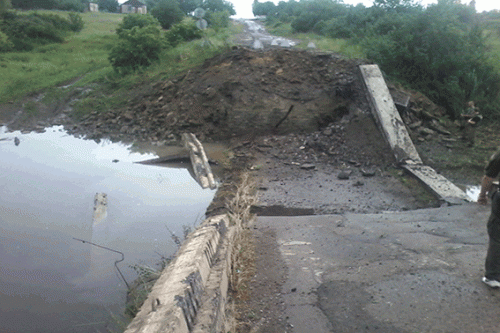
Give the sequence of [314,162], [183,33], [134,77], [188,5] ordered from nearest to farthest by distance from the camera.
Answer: [314,162] < [134,77] < [183,33] < [188,5]

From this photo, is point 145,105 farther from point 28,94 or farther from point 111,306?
point 111,306

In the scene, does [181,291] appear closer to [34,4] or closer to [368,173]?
[368,173]

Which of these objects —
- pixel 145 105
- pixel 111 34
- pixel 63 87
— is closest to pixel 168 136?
pixel 145 105

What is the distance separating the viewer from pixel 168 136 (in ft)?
33.8

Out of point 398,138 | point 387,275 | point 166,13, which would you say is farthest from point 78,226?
point 166,13

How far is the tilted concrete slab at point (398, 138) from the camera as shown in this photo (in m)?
6.34

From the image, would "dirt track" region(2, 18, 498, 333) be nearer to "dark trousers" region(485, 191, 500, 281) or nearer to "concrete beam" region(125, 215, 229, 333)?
"dark trousers" region(485, 191, 500, 281)

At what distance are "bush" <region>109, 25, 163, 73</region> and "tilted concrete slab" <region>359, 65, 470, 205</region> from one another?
26.1ft

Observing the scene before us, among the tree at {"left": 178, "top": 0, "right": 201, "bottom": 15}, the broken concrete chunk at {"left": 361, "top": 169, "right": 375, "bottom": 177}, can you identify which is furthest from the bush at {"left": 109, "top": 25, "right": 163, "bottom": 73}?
the tree at {"left": 178, "top": 0, "right": 201, "bottom": 15}

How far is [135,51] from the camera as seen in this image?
1470 cm

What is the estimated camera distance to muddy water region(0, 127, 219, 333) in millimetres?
4047

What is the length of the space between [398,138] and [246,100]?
3820 mm

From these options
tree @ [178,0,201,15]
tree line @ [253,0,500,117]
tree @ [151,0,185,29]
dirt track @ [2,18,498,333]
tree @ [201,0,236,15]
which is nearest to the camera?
dirt track @ [2,18,498,333]

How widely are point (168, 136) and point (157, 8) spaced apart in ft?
68.7
